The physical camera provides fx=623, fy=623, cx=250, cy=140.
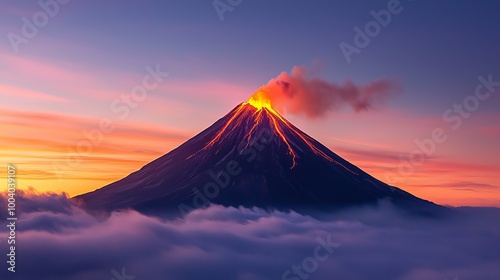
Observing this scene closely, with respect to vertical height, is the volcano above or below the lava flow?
below

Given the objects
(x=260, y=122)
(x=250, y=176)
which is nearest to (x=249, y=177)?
(x=250, y=176)

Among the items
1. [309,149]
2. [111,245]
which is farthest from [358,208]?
[111,245]

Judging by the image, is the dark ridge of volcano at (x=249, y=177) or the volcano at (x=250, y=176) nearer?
the dark ridge of volcano at (x=249, y=177)
